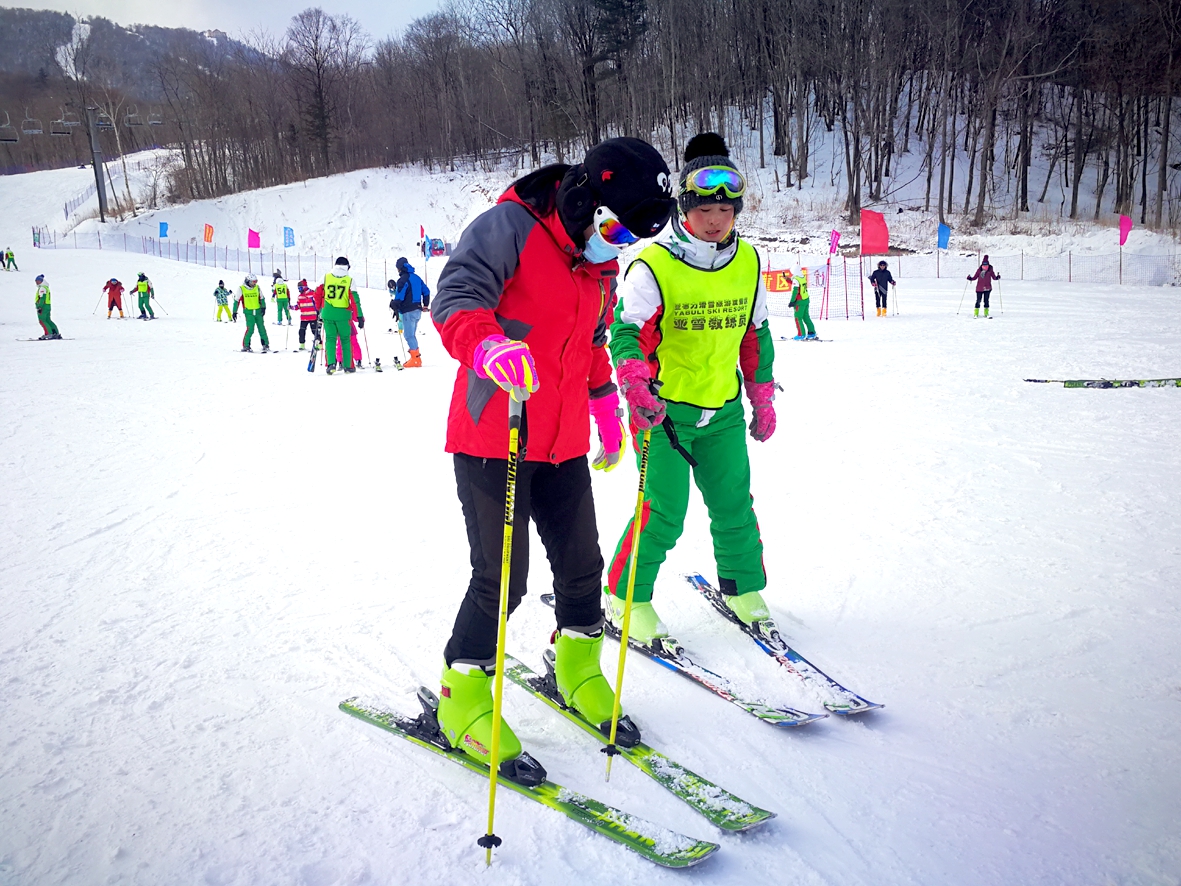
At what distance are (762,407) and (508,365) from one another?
1.67 m

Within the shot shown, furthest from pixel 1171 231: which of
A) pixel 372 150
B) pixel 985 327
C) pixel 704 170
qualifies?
pixel 372 150

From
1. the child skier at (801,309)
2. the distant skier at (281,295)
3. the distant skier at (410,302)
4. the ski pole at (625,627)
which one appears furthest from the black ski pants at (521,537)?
the distant skier at (281,295)

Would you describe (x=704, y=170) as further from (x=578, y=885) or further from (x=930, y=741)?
(x=578, y=885)

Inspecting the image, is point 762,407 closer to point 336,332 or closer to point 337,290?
point 337,290

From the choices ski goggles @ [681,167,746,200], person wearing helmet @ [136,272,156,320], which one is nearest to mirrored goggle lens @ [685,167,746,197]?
ski goggles @ [681,167,746,200]

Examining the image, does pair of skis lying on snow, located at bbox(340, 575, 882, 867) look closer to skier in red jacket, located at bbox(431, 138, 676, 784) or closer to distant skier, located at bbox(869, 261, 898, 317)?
skier in red jacket, located at bbox(431, 138, 676, 784)

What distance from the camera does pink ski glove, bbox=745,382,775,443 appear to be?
3324 mm

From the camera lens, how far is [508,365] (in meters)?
2.00

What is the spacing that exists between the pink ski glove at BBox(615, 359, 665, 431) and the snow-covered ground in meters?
1.03

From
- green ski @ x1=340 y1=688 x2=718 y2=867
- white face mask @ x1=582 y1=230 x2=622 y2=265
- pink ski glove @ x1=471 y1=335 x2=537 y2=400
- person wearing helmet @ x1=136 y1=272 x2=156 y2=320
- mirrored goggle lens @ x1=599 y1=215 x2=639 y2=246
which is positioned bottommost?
green ski @ x1=340 y1=688 x2=718 y2=867

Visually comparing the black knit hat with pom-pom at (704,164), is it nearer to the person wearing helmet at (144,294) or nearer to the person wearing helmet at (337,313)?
the person wearing helmet at (337,313)

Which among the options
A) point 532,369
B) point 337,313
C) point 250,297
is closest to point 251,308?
point 250,297

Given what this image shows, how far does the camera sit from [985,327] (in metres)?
14.4

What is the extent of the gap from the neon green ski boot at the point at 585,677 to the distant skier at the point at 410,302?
10451 millimetres
